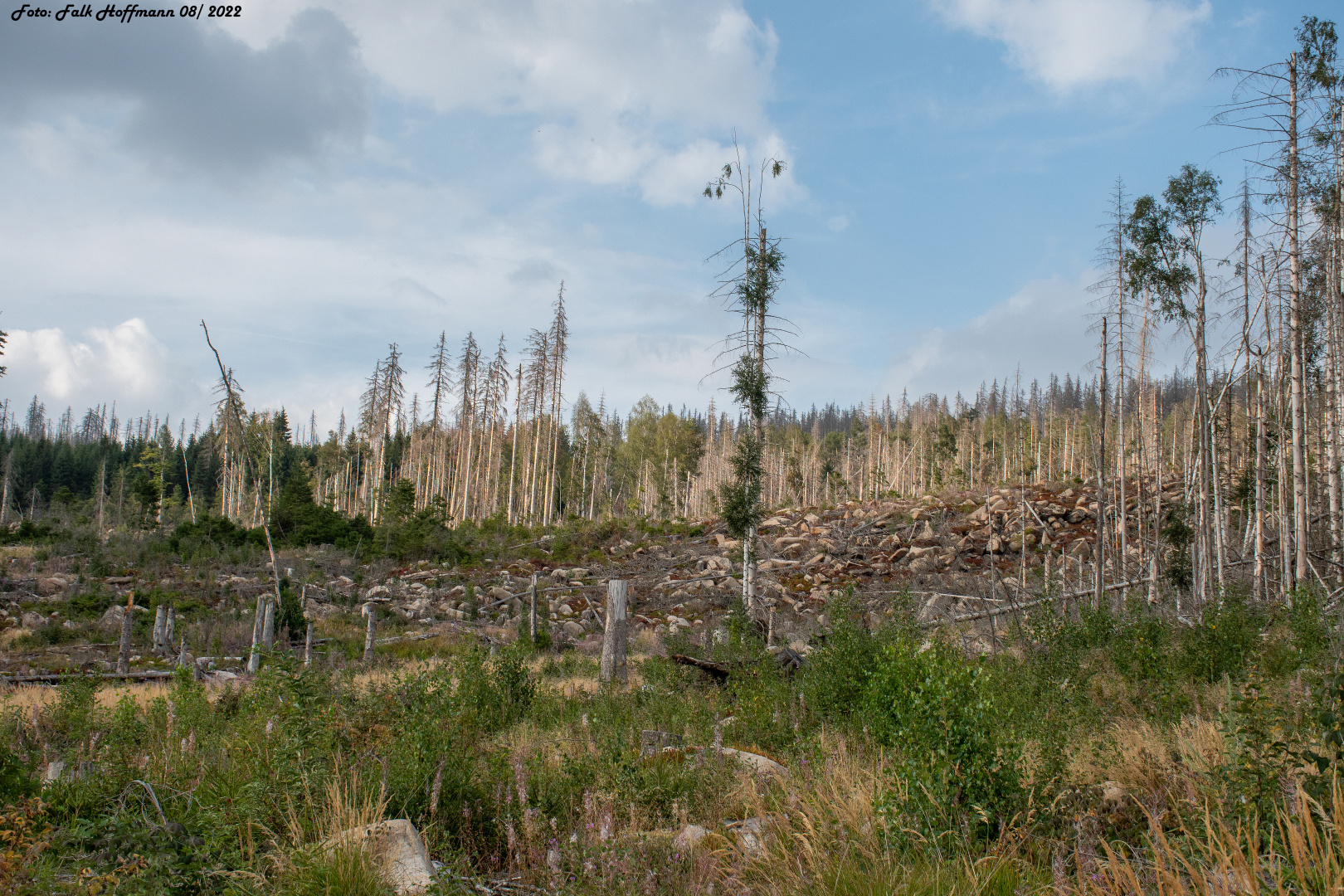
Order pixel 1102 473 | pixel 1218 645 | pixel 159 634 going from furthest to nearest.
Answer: pixel 1102 473
pixel 159 634
pixel 1218 645

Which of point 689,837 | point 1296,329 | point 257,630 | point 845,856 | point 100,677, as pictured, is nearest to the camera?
point 845,856

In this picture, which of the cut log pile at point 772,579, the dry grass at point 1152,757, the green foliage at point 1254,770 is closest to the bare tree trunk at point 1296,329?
the cut log pile at point 772,579

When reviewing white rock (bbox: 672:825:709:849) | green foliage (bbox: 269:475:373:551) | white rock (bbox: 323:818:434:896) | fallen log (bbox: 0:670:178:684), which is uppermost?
green foliage (bbox: 269:475:373:551)

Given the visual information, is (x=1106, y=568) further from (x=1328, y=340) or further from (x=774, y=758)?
(x=774, y=758)

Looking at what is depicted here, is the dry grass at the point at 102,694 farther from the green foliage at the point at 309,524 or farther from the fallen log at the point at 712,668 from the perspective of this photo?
the green foliage at the point at 309,524

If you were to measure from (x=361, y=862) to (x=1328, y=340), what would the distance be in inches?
665

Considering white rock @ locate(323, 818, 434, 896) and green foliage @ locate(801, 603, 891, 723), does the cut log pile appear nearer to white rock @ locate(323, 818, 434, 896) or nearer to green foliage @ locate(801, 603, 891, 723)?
green foliage @ locate(801, 603, 891, 723)

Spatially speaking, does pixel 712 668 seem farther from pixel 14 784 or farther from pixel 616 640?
pixel 14 784

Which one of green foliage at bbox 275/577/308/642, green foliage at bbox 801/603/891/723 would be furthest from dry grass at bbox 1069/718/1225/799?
green foliage at bbox 275/577/308/642

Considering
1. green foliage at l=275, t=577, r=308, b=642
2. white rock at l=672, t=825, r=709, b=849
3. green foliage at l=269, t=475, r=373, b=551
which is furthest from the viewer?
green foliage at l=269, t=475, r=373, b=551

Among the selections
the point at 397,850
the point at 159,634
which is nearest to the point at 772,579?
the point at 159,634

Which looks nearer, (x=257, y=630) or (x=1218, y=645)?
(x=1218, y=645)

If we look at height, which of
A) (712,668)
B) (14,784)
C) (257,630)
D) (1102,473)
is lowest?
(257,630)

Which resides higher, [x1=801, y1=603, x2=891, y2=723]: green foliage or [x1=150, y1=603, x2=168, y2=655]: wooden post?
[x1=801, y1=603, x2=891, y2=723]: green foliage
